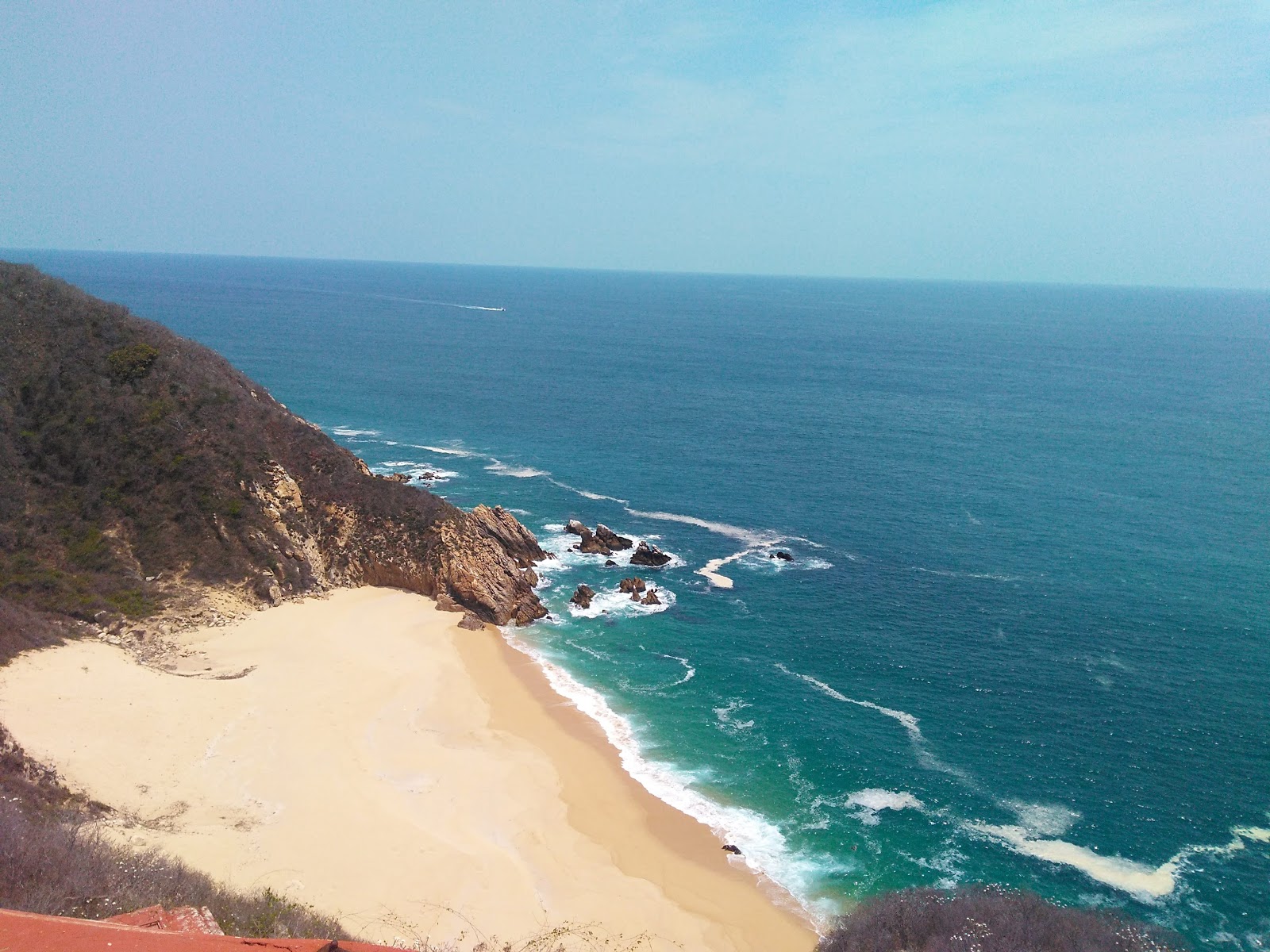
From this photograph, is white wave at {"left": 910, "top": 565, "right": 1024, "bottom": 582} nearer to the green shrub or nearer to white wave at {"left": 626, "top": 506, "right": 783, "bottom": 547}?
white wave at {"left": 626, "top": 506, "right": 783, "bottom": 547}

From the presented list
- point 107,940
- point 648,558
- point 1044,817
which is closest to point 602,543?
point 648,558

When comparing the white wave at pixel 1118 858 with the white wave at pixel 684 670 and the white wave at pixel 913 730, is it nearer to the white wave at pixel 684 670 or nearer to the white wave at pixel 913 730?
the white wave at pixel 913 730

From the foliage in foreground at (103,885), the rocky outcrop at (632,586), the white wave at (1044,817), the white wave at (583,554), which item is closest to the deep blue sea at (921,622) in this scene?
the white wave at (1044,817)

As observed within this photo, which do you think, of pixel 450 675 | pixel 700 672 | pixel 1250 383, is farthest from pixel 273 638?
pixel 1250 383

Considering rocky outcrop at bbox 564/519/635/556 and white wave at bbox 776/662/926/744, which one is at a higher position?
rocky outcrop at bbox 564/519/635/556

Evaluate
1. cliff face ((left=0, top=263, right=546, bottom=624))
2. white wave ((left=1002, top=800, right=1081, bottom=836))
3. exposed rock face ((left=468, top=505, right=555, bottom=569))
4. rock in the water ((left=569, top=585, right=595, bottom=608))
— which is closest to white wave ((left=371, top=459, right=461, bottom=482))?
cliff face ((left=0, top=263, right=546, bottom=624))

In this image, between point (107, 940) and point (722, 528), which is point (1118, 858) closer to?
point (107, 940)
